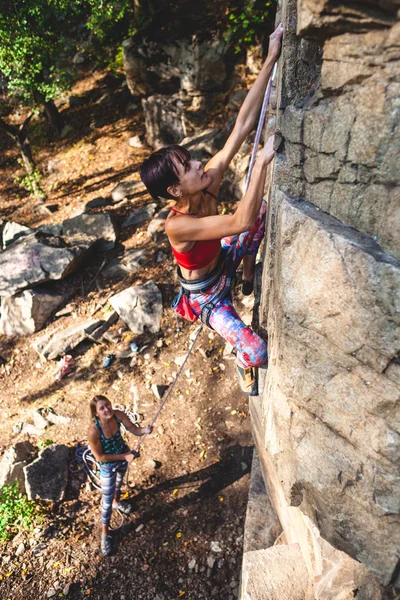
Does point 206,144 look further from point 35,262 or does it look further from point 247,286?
point 247,286

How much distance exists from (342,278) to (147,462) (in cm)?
448

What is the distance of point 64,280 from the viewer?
8.10 m

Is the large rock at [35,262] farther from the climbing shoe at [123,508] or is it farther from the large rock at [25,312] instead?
the climbing shoe at [123,508]

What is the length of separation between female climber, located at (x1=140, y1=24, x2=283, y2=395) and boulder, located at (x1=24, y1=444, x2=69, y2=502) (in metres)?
3.14

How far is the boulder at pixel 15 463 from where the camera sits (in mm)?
5359

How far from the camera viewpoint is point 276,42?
2506 mm

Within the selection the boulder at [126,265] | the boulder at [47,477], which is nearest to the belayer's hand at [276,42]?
the boulder at [47,477]

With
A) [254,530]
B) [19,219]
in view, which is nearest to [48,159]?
[19,219]

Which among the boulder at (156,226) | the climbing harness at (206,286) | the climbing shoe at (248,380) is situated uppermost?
the climbing harness at (206,286)

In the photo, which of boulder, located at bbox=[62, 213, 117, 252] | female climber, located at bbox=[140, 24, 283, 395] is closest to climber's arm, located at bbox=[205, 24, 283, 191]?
female climber, located at bbox=[140, 24, 283, 395]

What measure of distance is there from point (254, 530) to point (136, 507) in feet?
5.71

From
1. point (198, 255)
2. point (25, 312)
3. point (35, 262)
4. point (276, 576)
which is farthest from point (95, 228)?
point (276, 576)

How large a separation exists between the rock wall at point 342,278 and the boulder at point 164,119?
883 centimetres

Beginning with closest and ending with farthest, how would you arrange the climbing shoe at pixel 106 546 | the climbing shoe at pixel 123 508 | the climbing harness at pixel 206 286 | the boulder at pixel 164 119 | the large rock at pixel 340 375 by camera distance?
1. the large rock at pixel 340 375
2. the climbing harness at pixel 206 286
3. the climbing shoe at pixel 106 546
4. the climbing shoe at pixel 123 508
5. the boulder at pixel 164 119
